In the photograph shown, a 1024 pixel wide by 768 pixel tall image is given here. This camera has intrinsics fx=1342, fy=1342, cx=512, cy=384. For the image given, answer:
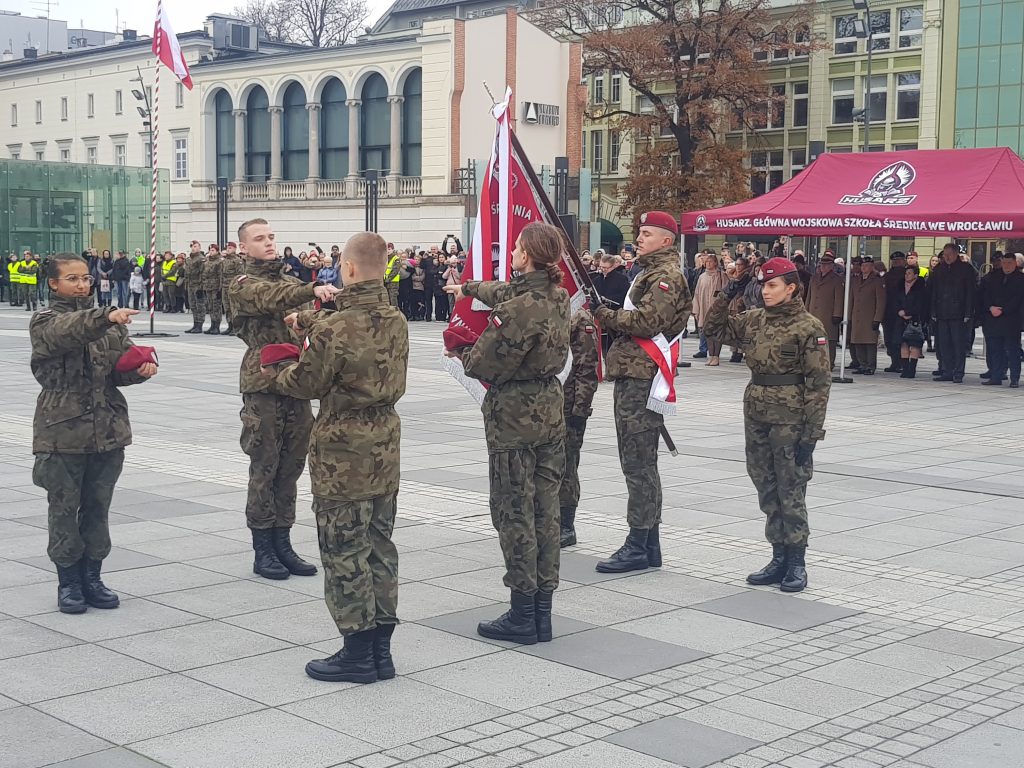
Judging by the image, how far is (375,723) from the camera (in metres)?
5.22

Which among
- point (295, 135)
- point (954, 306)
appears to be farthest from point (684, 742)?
point (295, 135)

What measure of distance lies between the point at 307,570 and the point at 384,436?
213cm

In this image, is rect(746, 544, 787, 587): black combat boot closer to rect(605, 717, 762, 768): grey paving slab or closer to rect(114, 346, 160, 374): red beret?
rect(605, 717, 762, 768): grey paving slab

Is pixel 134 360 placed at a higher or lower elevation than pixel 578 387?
higher

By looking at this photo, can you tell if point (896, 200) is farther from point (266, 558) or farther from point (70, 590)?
point (70, 590)

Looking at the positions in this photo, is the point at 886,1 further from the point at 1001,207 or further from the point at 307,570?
the point at 307,570

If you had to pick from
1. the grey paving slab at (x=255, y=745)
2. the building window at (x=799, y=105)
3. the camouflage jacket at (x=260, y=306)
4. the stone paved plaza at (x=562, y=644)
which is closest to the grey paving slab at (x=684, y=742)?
the stone paved plaza at (x=562, y=644)

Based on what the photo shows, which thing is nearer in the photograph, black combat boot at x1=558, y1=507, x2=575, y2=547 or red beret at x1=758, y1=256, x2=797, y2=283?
red beret at x1=758, y1=256, x2=797, y2=283

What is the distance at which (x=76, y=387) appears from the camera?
266 inches

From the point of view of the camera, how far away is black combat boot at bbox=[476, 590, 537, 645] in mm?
6371

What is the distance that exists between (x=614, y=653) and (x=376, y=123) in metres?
47.5

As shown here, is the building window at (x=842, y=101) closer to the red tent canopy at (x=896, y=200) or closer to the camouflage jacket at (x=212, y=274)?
the camouflage jacket at (x=212, y=274)

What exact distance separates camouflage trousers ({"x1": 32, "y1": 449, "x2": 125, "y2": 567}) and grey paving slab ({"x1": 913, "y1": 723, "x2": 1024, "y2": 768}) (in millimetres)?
4108

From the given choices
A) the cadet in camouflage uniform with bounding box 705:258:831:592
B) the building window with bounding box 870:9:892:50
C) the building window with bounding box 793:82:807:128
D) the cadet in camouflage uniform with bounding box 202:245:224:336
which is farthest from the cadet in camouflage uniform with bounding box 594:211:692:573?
the building window with bounding box 793:82:807:128
